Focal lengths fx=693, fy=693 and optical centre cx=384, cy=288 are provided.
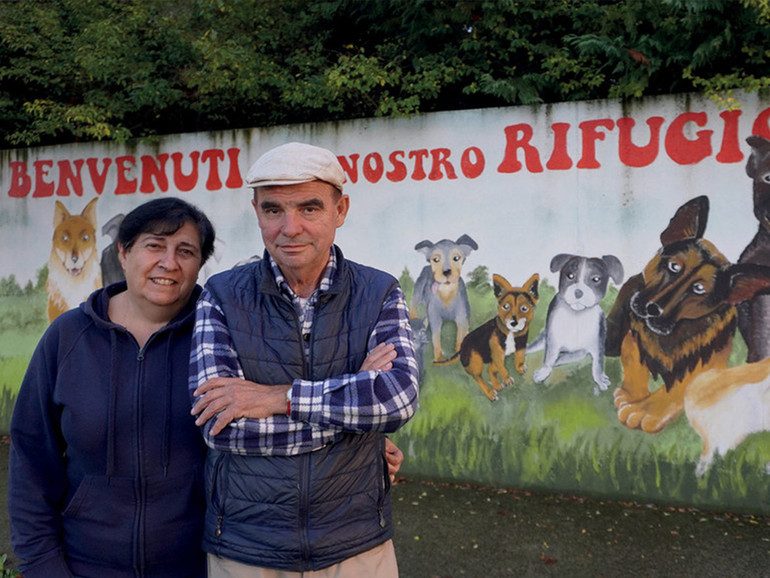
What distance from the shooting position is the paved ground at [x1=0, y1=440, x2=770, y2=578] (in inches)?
148

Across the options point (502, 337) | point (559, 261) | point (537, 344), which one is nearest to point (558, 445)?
point (537, 344)

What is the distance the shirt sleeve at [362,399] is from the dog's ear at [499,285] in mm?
3106

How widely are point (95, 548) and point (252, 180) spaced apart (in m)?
1.12

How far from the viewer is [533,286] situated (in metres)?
4.84

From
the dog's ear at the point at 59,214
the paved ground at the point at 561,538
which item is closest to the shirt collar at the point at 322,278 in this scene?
the paved ground at the point at 561,538

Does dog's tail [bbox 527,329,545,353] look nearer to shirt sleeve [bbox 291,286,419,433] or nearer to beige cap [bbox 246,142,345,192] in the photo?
shirt sleeve [bbox 291,286,419,433]

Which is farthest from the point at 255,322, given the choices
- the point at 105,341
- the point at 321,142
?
the point at 321,142

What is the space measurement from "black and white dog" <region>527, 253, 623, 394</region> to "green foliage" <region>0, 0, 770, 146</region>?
118 cm

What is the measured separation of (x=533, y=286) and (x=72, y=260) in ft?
13.3

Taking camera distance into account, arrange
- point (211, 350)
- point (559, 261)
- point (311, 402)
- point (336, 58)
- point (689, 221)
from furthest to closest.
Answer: point (336, 58)
point (559, 261)
point (689, 221)
point (211, 350)
point (311, 402)

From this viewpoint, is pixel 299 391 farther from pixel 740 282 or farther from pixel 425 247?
pixel 740 282

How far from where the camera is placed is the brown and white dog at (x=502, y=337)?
486 cm

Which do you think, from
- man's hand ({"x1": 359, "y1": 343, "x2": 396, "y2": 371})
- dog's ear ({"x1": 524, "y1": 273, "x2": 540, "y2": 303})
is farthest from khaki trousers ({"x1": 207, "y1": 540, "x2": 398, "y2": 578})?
dog's ear ({"x1": 524, "y1": 273, "x2": 540, "y2": 303})

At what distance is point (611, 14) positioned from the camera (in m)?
4.83
